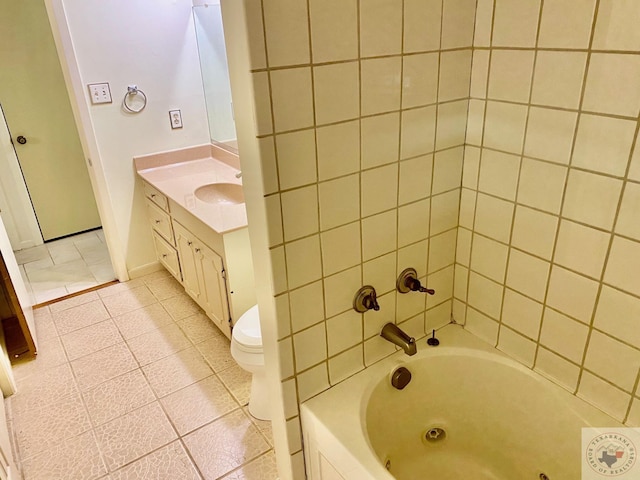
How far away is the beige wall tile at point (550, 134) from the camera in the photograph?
1.19 m

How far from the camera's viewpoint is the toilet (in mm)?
1903

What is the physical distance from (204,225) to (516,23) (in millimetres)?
1593

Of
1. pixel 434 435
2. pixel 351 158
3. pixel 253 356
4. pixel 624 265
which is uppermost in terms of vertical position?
pixel 351 158

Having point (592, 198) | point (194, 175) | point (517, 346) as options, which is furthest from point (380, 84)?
point (194, 175)

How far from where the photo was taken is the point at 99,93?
8.93 ft

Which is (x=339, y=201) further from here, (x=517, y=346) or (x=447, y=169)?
(x=517, y=346)

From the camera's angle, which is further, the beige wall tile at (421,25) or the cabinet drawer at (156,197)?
the cabinet drawer at (156,197)

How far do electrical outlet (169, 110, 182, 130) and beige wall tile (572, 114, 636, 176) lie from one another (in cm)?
254

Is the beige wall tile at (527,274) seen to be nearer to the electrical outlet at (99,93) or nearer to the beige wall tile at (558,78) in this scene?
the beige wall tile at (558,78)

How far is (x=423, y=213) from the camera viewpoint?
1.46 meters

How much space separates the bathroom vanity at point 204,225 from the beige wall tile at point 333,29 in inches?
46.7

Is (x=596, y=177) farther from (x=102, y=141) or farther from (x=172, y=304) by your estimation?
(x=102, y=141)

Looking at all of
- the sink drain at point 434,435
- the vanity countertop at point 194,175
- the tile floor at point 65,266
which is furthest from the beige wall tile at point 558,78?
the tile floor at point 65,266

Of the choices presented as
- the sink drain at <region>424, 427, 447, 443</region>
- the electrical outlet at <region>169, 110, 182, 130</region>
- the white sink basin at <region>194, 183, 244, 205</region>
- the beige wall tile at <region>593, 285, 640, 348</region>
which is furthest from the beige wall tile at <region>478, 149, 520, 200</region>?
the electrical outlet at <region>169, 110, 182, 130</region>
